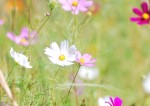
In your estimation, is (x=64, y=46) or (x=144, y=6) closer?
(x=64, y=46)

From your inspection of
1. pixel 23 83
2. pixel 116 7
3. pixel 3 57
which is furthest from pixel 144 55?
pixel 23 83

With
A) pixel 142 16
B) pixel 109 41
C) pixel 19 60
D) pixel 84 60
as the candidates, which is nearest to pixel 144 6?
pixel 142 16

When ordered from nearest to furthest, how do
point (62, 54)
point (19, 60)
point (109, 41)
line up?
point (19, 60) < point (62, 54) < point (109, 41)

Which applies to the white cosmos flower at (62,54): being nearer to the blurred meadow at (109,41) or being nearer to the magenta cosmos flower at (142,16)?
the blurred meadow at (109,41)

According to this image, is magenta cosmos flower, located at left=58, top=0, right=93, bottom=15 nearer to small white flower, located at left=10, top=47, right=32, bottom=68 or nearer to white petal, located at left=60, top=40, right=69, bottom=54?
white petal, located at left=60, top=40, right=69, bottom=54

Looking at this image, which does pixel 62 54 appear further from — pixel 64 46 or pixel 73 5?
pixel 73 5

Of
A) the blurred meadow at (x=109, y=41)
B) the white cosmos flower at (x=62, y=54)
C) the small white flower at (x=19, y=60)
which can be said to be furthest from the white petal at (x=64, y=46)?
the blurred meadow at (x=109, y=41)

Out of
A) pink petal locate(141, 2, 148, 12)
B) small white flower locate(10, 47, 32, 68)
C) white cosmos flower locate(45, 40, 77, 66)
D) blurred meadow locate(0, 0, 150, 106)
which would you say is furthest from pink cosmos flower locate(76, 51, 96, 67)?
pink petal locate(141, 2, 148, 12)

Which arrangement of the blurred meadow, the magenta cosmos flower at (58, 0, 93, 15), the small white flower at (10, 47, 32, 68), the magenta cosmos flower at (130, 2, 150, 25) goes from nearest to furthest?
the small white flower at (10, 47, 32, 68) → the magenta cosmos flower at (58, 0, 93, 15) → the magenta cosmos flower at (130, 2, 150, 25) → the blurred meadow

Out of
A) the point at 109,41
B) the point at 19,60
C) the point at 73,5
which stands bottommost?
the point at 19,60

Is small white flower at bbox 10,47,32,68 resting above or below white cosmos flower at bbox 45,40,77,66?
below

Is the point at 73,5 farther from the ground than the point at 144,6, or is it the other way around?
the point at 144,6
